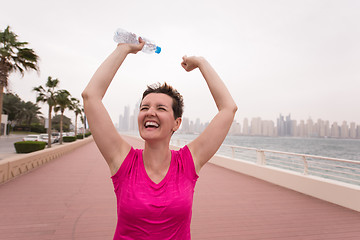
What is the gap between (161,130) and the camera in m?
1.16

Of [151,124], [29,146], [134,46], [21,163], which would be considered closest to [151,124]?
[151,124]

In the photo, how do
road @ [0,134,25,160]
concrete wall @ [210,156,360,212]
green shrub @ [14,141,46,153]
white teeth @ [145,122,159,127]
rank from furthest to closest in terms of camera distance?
road @ [0,134,25,160], green shrub @ [14,141,46,153], concrete wall @ [210,156,360,212], white teeth @ [145,122,159,127]

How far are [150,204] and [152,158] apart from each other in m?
0.26

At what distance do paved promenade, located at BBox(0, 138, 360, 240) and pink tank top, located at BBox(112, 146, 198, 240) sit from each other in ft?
9.12

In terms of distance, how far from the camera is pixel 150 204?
106cm

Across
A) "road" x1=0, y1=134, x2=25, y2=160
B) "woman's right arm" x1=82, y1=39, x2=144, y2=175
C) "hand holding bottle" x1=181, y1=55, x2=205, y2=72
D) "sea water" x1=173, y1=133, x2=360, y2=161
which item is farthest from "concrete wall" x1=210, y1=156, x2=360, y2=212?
"sea water" x1=173, y1=133, x2=360, y2=161

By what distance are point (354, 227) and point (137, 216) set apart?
483 centimetres

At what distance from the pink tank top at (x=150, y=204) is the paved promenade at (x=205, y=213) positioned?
2779 millimetres

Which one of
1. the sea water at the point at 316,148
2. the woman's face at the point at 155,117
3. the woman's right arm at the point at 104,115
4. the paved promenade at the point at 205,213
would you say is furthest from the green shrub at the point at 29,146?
the sea water at the point at 316,148

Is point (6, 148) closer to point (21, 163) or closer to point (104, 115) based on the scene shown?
point (21, 163)

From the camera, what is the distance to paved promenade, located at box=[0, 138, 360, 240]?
3.61 metres

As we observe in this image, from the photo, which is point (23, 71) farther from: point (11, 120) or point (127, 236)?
point (11, 120)

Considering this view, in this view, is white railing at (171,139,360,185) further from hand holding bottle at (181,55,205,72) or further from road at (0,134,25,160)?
road at (0,134,25,160)

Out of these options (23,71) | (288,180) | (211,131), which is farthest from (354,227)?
(23,71)
